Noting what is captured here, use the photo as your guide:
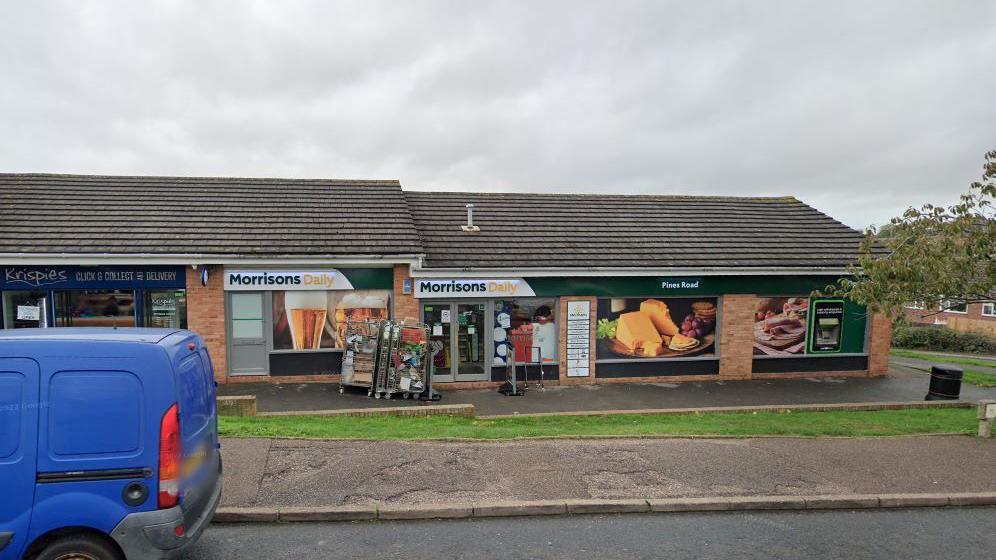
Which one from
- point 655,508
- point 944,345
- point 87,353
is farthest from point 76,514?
point 944,345

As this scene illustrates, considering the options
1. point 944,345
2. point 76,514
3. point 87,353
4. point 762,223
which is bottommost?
point 944,345

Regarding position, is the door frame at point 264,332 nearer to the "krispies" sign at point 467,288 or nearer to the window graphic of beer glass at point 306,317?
the window graphic of beer glass at point 306,317

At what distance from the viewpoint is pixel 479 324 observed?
42.7 ft

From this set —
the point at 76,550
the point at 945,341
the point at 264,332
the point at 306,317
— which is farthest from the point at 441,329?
the point at 945,341

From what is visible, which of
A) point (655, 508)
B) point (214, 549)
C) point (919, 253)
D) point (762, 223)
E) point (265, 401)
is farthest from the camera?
point (762, 223)

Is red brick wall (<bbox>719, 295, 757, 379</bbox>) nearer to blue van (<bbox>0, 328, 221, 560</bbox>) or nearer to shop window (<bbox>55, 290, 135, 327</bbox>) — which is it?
blue van (<bbox>0, 328, 221, 560</bbox>)

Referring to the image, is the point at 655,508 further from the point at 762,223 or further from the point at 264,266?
the point at 762,223

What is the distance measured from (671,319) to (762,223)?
5.21 meters

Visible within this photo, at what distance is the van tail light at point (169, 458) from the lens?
158 inches

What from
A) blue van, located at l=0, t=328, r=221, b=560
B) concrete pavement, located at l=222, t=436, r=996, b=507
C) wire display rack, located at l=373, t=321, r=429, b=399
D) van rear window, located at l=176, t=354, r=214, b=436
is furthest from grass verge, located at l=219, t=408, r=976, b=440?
blue van, located at l=0, t=328, r=221, b=560

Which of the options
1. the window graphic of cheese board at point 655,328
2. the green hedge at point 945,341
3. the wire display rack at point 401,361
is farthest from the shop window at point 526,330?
the green hedge at point 945,341

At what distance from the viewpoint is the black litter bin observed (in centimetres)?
1178

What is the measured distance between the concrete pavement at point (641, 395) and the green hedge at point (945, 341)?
54.9 ft

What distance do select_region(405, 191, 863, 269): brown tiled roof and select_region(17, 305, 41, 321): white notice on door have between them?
8.45 meters
